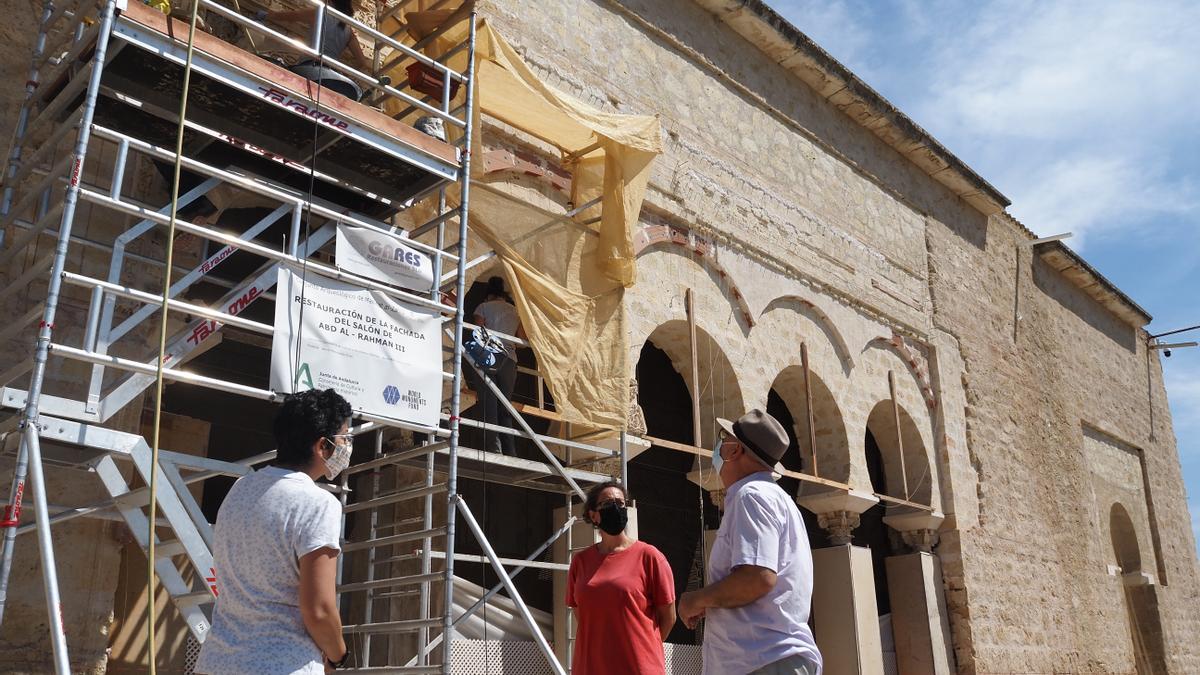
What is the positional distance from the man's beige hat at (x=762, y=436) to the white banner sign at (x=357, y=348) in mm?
2202

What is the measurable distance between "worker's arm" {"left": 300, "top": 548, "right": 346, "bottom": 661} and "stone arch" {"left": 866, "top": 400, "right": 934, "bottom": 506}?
31.0 ft

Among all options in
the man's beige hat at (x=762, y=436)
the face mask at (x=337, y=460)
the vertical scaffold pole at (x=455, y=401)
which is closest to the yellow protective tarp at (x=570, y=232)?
the vertical scaffold pole at (x=455, y=401)

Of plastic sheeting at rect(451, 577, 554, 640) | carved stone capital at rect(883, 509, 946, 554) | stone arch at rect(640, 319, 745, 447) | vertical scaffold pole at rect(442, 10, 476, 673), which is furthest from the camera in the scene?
carved stone capital at rect(883, 509, 946, 554)

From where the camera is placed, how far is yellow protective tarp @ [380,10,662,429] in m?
6.77

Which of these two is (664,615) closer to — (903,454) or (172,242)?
(172,242)

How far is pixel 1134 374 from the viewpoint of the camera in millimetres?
18688

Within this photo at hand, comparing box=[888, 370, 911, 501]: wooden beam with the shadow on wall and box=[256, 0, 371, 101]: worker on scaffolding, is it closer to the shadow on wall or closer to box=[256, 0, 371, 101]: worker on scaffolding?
the shadow on wall

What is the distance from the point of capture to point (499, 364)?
660cm

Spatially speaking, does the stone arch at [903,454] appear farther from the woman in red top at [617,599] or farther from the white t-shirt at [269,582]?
the white t-shirt at [269,582]

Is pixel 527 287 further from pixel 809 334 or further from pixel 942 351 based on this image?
pixel 942 351

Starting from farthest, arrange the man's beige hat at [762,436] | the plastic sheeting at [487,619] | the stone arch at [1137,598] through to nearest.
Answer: the stone arch at [1137,598]
the plastic sheeting at [487,619]
the man's beige hat at [762,436]

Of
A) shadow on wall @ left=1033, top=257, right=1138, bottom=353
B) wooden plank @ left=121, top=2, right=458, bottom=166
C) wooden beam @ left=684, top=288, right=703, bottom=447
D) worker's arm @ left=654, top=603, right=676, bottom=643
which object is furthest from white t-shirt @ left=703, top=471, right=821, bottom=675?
shadow on wall @ left=1033, top=257, right=1138, bottom=353

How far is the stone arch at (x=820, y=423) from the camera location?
10.0 metres

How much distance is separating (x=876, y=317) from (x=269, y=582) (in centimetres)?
971
